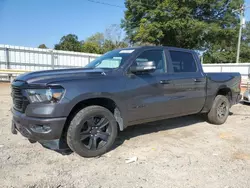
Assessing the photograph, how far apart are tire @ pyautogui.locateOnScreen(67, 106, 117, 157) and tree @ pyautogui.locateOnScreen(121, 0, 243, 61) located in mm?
22907

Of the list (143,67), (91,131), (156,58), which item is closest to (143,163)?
(91,131)

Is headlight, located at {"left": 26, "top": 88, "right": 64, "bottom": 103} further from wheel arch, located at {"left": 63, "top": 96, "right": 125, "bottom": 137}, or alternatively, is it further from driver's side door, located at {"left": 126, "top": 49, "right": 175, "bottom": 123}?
driver's side door, located at {"left": 126, "top": 49, "right": 175, "bottom": 123}

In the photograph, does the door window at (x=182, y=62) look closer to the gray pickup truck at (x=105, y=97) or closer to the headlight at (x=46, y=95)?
the gray pickup truck at (x=105, y=97)

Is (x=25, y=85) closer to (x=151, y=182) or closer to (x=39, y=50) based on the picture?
(x=151, y=182)

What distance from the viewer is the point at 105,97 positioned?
3.61 meters

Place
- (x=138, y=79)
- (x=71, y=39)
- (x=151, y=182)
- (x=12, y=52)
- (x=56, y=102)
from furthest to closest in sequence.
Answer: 1. (x=71, y=39)
2. (x=12, y=52)
3. (x=138, y=79)
4. (x=56, y=102)
5. (x=151, y=182)

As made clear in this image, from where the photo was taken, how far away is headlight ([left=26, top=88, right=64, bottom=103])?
3156mm

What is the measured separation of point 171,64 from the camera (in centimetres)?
464

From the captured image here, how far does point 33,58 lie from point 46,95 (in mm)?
15310

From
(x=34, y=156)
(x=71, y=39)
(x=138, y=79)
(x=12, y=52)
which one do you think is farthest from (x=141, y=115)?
(x=71, y=39)

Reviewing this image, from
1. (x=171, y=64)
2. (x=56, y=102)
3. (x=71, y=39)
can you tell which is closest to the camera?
(x=56, y=102)

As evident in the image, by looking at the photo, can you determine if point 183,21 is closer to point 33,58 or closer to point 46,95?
point 33,58

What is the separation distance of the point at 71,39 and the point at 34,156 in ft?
180

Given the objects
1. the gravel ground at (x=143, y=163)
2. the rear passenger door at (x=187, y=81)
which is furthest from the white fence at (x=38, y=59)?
the rear passenger door at (x=187, y=81)
